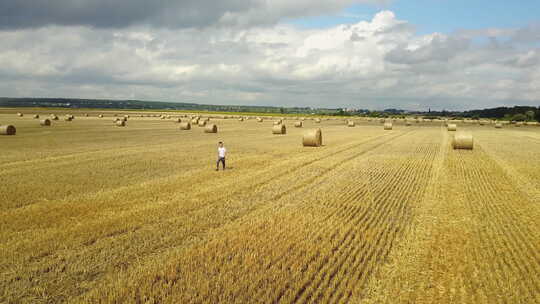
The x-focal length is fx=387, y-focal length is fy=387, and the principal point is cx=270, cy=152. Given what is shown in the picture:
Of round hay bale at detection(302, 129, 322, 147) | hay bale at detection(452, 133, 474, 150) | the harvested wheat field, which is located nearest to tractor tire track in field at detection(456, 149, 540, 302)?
the harvested wheat field

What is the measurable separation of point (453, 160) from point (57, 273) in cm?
2235

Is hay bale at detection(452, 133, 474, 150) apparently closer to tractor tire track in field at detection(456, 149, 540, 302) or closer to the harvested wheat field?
the harvested wheat field

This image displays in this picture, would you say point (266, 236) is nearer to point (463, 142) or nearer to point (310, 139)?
point (310, 139)

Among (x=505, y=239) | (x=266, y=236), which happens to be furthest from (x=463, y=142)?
(x=266, y=236)

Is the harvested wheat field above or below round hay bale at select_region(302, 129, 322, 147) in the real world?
below

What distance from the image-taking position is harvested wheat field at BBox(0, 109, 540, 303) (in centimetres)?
666

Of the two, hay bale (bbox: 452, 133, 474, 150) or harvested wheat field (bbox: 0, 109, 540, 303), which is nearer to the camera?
harvested wheat field (bbox: 0, 109, 540, 303)

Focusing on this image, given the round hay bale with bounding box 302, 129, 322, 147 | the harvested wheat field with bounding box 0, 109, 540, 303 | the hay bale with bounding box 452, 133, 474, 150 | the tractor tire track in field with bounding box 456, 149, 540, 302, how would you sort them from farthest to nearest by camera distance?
the round hay bale with bounding box 302, 129, 322, 147 < the hay bale with bounding box 452, 133, 474, 150 < the tractor tire track in field with bounding box 456, 149, 540, 302 < the harvested wheat field with bounding box 0, 109, 540, 303

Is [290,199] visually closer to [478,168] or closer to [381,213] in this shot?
[381,213]

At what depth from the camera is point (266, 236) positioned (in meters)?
9.21

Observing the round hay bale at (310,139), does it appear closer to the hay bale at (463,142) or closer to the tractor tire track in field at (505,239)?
the hay bale at (463,142)

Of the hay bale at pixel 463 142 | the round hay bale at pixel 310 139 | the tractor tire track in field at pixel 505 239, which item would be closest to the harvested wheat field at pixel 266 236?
the tractor tire track in field at pixel 505 239

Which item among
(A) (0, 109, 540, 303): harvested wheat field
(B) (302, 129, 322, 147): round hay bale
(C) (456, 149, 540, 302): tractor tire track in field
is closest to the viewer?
(A) (0, 109, 540, 303): harvested wheat field

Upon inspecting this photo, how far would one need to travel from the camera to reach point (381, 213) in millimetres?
11438
